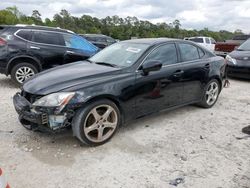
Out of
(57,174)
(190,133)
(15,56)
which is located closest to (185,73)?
(190,133)

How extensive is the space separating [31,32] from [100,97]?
454 cm

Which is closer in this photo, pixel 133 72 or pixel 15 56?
pixel 133 72

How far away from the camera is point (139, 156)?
3803 millimetres

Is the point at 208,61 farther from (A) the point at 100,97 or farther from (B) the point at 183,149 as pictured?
(A) the point at 100,97

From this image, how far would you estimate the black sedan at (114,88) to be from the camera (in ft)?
12.3

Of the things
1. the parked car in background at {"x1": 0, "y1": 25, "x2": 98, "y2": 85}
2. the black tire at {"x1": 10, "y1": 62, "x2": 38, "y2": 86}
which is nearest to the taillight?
the parked car in background at {"x1": 0, "y1": 25, "x2": 98, "y2": 85}

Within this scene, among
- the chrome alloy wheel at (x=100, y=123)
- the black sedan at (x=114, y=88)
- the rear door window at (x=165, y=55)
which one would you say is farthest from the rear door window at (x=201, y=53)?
the chrome alloy wheel at (x=100, y=123)

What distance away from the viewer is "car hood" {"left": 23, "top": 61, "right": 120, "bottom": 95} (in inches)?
153

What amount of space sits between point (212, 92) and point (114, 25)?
45.0 m

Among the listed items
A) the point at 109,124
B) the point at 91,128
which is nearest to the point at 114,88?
the point at 109,124

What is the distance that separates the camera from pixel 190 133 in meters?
4.66

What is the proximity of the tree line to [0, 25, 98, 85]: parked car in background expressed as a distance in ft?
121

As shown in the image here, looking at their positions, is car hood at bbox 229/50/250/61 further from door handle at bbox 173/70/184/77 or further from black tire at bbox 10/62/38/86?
black tire at bbox 10/62/38/86

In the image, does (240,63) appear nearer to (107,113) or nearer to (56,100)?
(107,113)
